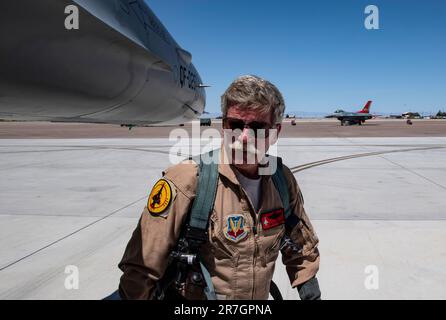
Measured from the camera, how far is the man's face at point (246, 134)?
5.75 feet

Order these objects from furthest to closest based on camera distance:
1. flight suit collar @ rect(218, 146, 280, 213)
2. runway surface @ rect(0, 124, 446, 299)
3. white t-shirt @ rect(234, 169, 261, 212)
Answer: runway surface @ rect(0, 124, 446, 299) → white t-shirt @ rect(234, 169, 261, 212) → flight suit collar @ rect(218, 146, 280, 213)

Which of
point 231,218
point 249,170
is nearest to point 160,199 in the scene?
point 231,218

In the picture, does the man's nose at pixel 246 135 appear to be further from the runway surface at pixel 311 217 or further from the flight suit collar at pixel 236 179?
the runway surface at pixel 311 217

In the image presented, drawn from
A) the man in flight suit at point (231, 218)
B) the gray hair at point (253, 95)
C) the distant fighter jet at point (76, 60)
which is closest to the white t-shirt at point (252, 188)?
the man in flight suit at point (231, 218)

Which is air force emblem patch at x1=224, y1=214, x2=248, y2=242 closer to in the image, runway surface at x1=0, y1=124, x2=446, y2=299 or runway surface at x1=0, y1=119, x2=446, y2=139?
runway surface at x1=0, y1=124, x2=446, y2=299

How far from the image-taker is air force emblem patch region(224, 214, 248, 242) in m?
1.77

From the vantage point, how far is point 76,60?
2283 millimetres

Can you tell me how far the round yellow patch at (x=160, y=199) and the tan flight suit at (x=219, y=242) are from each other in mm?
20

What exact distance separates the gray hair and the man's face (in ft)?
0.09

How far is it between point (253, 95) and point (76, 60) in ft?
4.27

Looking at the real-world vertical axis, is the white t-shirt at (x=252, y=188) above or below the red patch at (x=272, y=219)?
above

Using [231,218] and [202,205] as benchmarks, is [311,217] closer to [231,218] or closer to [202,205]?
[231,218]

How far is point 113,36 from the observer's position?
8.38 feet

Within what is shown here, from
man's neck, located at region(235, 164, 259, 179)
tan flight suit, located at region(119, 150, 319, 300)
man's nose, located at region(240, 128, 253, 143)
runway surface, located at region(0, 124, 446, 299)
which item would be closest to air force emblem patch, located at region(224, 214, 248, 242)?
tan flight suit, located at region(119, 150, 319, 300)
